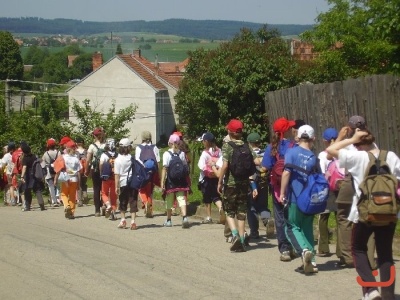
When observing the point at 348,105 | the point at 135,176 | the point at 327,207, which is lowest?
the point at 327,207

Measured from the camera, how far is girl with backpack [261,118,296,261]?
11.2 m

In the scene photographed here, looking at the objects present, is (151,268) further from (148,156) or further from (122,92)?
(122,92)

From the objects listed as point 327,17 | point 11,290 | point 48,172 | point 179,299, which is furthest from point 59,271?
point 327,17

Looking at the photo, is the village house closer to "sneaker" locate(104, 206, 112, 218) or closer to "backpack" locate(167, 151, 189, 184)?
"sneaker" locate(104, 206, 112, 218)

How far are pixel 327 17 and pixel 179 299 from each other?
19.1m

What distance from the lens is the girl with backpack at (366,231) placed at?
8078 millimetres

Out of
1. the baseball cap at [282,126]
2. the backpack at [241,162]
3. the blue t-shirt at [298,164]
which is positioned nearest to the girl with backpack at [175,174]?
the backpack at [241,162]

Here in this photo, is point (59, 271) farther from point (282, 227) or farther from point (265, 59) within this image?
point (265, 59)

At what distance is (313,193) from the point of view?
10.0 m

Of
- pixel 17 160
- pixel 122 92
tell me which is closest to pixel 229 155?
pixel 17 160

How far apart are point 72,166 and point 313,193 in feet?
28.6

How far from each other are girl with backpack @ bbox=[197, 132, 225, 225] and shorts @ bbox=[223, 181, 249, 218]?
2446 mm

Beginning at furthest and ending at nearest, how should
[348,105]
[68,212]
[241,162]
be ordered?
[68,212], [348,105], [241,162]

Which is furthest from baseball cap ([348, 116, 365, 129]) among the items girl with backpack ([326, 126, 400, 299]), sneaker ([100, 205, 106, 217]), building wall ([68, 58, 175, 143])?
building wall ([68, 58, 175, 143])
